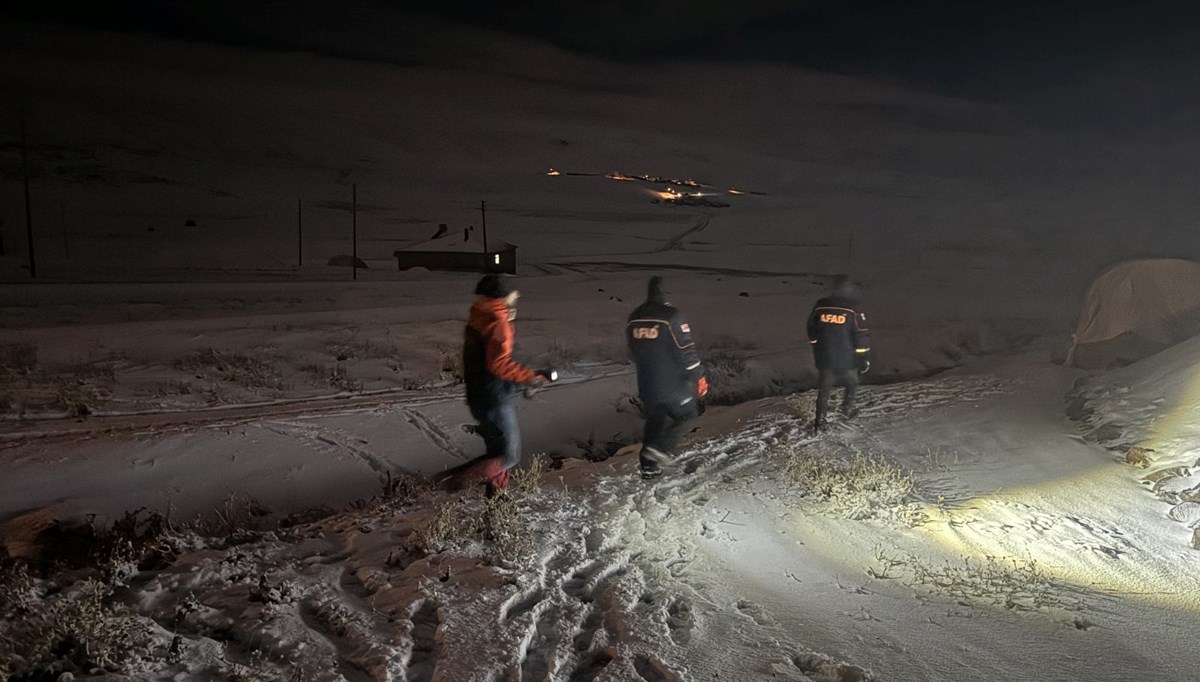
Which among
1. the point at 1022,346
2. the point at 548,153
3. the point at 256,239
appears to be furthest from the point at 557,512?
the point at 548,153

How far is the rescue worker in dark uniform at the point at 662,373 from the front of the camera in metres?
7.44

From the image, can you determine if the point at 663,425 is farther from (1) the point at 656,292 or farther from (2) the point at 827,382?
(2) the point at 827,382

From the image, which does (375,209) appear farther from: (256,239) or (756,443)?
(756,443)

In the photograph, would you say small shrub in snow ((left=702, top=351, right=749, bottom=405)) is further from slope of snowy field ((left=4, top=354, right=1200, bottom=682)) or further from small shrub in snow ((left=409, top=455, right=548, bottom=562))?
small shrub in snow ((left=409, top=455, right=548, bottom=562))

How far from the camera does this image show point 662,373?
7488 millimetres

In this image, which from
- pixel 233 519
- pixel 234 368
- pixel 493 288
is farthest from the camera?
pixel 234 368

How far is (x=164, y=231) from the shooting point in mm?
55250

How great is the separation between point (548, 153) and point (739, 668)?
109283 millimetres

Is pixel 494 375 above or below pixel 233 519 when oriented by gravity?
above

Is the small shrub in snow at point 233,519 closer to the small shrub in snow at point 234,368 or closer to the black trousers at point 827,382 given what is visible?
the small shrub in snow at point 234,368

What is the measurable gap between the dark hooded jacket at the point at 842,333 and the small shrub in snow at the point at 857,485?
219cm

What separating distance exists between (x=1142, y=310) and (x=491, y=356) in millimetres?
10529

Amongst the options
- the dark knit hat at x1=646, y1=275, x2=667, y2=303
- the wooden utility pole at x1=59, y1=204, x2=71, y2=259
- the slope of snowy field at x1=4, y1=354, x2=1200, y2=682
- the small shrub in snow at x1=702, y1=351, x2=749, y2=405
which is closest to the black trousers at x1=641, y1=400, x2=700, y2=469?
the slope of snowy field at x1=4, y1=354, x2=1200, y2=682

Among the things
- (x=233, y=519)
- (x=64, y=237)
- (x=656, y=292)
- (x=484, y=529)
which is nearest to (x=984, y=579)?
(x=484, y=529)
